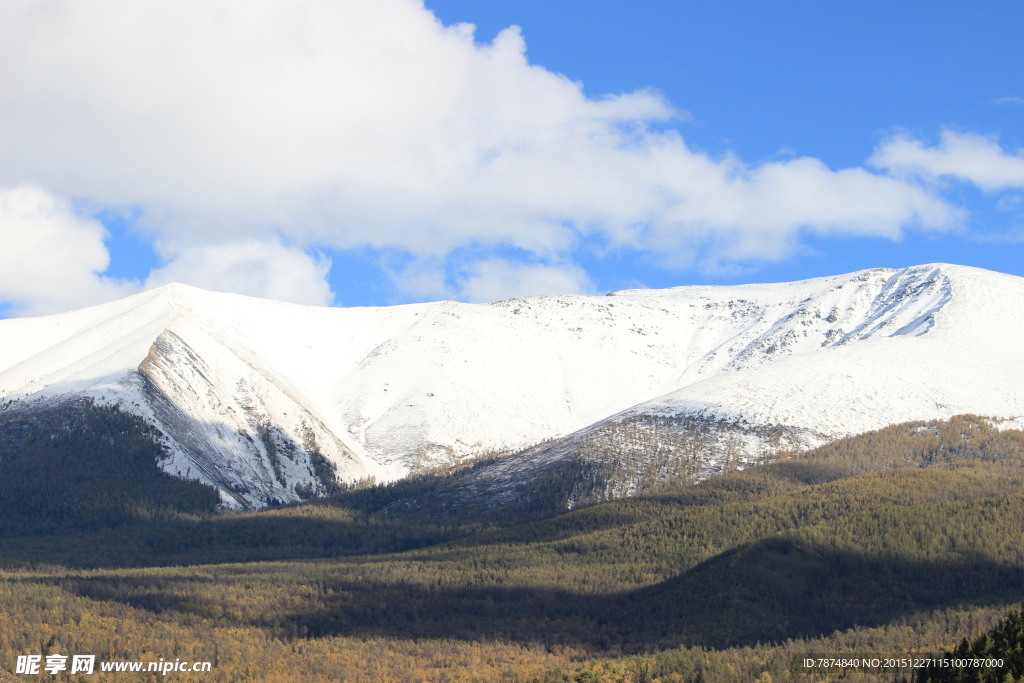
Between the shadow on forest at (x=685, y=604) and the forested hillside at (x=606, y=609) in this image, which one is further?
the shadow on forest at (x=685, y=604)

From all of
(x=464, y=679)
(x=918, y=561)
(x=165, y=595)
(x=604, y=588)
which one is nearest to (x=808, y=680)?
(x=464, y=679)

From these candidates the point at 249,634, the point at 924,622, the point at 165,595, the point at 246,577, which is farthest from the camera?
the point at 246,577

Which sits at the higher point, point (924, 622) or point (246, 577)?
point (246, 577)

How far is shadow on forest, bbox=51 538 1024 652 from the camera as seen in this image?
520 feet

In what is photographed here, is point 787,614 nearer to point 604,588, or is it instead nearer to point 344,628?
point 604,588

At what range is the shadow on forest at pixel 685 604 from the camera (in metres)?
158

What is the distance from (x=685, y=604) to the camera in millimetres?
167875

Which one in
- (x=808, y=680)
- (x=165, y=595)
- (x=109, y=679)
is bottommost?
(x=808, y=680)

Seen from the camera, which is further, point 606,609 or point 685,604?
point 606,609

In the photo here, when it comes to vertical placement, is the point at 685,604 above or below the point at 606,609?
below

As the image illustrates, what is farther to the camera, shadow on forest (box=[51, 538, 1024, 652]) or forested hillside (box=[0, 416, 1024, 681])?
shadow on forest (box=[51, 538, 1024, 652])

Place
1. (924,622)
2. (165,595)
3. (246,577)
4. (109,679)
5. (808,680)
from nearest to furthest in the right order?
(808,680), (109,679), (924,622), (165,595), (246,577)

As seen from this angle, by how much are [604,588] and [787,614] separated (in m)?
33.0

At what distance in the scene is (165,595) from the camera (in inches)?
6885
